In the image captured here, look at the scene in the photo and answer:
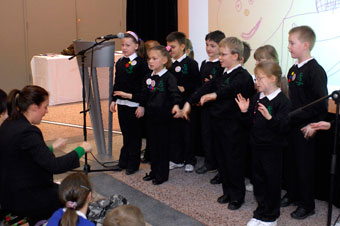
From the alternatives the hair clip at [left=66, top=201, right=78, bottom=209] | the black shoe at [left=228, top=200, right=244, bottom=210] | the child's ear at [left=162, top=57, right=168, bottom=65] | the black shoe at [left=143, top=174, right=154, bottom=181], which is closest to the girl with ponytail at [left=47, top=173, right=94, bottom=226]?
the hair clip at [left=66, top=201, right=78, bottom=209]

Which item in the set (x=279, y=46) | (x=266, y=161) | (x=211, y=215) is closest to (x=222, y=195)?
(x=211, y=215)

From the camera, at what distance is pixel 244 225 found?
2943 mm

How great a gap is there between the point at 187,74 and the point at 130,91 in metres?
0.55

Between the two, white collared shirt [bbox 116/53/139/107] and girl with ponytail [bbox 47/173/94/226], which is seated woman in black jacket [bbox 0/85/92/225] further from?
white collared shirt [bbox 116/53/139/107]

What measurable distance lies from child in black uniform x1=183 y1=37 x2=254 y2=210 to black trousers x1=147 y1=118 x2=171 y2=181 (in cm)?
52

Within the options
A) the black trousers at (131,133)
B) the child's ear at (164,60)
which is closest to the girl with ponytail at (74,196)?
the child's ear at (164,60)

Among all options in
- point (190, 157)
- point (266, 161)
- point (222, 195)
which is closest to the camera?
point (266, 161)

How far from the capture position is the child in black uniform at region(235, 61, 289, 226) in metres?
2.73

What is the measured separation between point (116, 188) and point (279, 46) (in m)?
1.93

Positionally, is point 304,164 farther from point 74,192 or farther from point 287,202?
point 74,192

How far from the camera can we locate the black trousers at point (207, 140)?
4047 mm

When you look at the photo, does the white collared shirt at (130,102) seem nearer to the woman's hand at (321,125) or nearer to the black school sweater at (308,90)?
the black school sweater at (308,90)

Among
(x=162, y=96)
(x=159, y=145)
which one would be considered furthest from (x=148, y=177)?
(x=162, y=96)

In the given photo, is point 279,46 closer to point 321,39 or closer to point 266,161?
point 321,39
